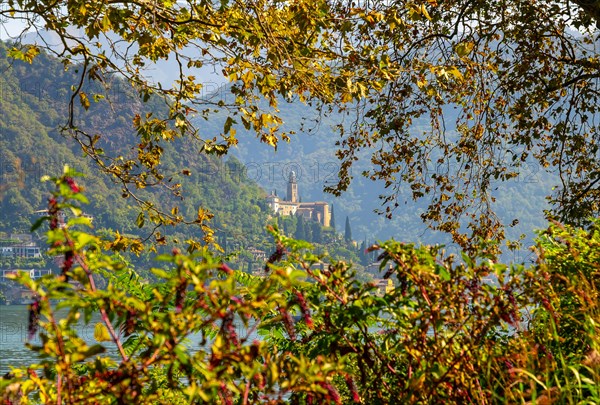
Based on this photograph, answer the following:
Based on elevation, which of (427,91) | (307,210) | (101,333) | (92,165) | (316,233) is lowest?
(101,333)

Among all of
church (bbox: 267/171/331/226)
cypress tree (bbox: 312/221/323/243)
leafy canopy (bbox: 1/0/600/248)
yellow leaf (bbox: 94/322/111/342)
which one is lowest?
yellow leaf (bbox: 94/322/111/342)

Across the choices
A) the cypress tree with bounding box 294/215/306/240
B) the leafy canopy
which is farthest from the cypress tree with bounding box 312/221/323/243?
the leafy canopy

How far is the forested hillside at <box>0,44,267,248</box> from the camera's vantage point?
10769cm

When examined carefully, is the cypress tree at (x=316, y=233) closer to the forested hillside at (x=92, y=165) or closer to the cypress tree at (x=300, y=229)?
the cypress tree at (x=300, y=229)

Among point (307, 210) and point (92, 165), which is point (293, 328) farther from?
point (307, 210)

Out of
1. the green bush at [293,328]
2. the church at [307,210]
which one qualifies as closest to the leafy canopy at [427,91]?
the green bush at [293,328]

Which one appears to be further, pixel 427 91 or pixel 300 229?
pixel 300 229

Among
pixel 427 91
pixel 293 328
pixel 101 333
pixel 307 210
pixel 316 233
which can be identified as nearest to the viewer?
pixel 101 333

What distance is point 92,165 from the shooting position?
102438 millimetres

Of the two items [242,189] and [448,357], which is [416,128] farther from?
[448,357]

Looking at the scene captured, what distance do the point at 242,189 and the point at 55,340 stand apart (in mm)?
127395

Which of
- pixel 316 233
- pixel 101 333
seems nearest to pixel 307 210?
pixel 316 233

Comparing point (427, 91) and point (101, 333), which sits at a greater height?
point (427, 91)

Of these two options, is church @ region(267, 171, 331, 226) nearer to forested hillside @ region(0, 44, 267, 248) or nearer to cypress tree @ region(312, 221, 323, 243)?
cypress tree @ region(312, 221, 323, 243)
